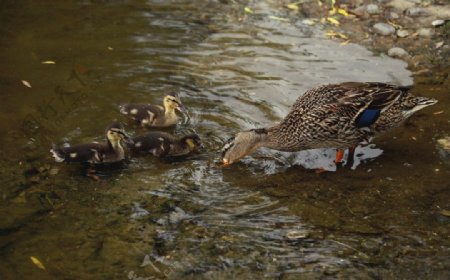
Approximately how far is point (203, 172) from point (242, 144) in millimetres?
459

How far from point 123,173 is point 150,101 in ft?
5.05

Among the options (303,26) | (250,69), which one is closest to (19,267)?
(250,69)

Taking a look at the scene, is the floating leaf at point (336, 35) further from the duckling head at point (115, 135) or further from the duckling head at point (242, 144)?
the duckling head at point (115, 135)

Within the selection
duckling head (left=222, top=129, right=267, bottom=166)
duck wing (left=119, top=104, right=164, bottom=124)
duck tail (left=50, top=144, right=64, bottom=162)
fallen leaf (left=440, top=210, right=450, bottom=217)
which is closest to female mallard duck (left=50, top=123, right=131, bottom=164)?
duck tail (left=50, top=144, right=64, bottom=162)

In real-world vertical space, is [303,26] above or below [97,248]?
above

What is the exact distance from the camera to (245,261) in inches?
186

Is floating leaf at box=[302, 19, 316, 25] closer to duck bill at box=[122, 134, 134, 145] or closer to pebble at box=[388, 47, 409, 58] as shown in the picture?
pebble at box=[388, 47, 409, 58]

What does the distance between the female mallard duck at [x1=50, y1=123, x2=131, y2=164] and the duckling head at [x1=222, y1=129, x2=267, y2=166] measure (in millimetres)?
979

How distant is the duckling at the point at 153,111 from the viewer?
6754 mm

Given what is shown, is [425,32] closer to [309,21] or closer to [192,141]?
[309,21]

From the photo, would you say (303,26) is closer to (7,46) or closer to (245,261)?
(7,46)

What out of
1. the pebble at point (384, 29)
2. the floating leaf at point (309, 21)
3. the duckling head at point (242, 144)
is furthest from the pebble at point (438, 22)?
the duckling head at point (242, 144)

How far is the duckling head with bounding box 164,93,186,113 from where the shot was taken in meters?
6.79

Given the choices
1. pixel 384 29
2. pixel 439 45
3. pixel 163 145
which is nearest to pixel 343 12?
pixel 384 29
